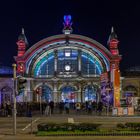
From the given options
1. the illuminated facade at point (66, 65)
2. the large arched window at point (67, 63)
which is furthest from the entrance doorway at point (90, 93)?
the large arched window at point (67, 63)

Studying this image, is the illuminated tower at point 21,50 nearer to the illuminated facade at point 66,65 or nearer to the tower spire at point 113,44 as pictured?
the illuminated facade at point 66,65

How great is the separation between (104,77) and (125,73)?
1187 inches

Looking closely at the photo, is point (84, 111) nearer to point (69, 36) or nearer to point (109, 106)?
point (109, 106)

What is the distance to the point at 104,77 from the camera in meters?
65.4

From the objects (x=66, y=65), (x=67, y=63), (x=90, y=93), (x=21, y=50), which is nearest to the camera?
(x=21, y=50)

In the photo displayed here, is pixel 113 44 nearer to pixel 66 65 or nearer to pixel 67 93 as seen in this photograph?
pixel 66 65

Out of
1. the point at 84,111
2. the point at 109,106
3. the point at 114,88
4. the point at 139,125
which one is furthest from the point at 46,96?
the point at 139,125

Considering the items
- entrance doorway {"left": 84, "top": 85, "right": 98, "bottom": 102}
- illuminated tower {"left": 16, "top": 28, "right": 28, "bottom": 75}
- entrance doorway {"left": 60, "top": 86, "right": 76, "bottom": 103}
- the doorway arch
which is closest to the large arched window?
entrance doorway {"left": 84, "top": 85, "right": 98, "bottom": 102}

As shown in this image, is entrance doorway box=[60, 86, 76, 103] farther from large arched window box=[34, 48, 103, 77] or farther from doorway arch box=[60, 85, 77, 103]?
large arched window box=[34, 48, 103, 77]

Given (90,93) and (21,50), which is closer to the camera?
(21,50)

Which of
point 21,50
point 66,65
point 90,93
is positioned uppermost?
point 21,50

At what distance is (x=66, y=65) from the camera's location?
307 ft

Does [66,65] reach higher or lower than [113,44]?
lower

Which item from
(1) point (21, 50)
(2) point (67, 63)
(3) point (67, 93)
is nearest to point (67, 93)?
(3) point (67, 93)
